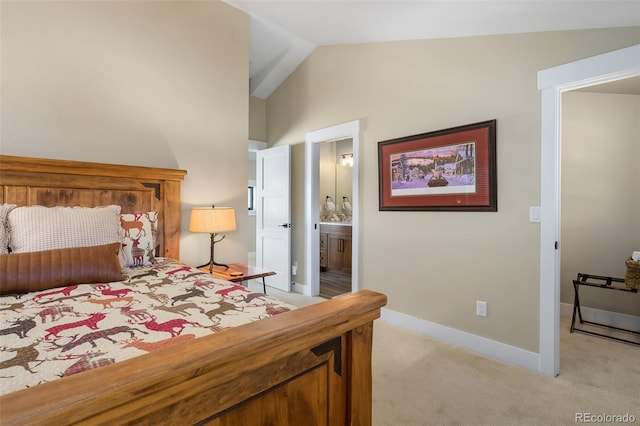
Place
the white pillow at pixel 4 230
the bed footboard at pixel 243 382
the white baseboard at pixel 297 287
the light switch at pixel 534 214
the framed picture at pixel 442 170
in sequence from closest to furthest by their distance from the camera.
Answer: the bed footboard at pixel 243 382 < the white pillow at pixel 4 230 < the light switch at pixel 534 214 < the framed picture at pixel 442 170 < the white baseboard at pixel 297 287

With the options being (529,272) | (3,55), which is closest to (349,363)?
(529,272)

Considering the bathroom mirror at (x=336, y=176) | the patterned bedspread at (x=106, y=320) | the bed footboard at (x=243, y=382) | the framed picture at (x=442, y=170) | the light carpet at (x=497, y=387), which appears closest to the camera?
the bed footboard at (x=243, y=382)

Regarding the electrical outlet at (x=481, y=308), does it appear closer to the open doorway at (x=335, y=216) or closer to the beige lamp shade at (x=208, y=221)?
the open doorway at (x=335, y=216)

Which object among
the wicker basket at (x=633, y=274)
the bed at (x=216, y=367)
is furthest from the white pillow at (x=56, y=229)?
the wicker basket at (x=633, y=274)

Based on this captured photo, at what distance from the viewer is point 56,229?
1.75 meters

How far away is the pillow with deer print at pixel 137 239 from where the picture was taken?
2111 millimetres

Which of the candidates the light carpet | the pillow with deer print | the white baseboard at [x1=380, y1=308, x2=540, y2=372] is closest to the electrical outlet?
the white baseboard at [x1=380, y1=308, x2=540, y2=372]

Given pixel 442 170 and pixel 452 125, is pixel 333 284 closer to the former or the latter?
pixel 442 170

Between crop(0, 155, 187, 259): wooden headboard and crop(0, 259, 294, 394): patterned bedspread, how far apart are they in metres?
0.88

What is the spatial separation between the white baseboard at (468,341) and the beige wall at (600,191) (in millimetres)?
1552

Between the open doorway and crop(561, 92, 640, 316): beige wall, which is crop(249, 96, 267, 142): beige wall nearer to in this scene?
the open doorway

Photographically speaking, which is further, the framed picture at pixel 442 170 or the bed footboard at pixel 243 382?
the framed picture at pixel 442 170

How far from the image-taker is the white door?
4281 millimetres

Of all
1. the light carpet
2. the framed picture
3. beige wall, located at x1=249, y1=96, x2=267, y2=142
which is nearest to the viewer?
the light carpet
